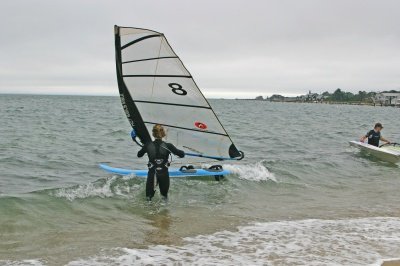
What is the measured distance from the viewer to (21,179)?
34.7 feet

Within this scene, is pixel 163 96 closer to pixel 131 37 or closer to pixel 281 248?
pixel 131 37

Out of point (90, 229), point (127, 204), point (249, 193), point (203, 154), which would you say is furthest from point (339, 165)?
point (90, 229)

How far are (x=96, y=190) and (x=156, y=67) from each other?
285 cm

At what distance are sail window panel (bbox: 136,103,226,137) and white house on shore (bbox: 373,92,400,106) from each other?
14301 centimetres

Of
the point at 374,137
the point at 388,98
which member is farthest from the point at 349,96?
the point at 374,137

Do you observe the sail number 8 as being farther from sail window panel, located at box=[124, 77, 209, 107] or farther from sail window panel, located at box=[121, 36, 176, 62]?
sail window panel, located at box=[121, 36, 176, 62]

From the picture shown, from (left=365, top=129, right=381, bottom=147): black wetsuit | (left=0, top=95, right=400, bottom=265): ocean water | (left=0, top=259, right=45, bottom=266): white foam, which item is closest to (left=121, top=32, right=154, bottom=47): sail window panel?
(left=0, top=95, right=400, bottom=265): ocean water

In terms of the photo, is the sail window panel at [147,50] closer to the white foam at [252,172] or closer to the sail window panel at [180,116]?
the sail window panel at [180,116]

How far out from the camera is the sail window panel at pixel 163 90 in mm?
8469

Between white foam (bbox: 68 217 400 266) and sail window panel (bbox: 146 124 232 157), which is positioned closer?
white foam (bbox: 68 217 400 266)

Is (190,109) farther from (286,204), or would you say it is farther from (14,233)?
(14,233)

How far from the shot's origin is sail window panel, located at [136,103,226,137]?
880 cm

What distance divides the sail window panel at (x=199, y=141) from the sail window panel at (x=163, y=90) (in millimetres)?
669

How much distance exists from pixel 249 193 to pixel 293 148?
9870 millimetres
